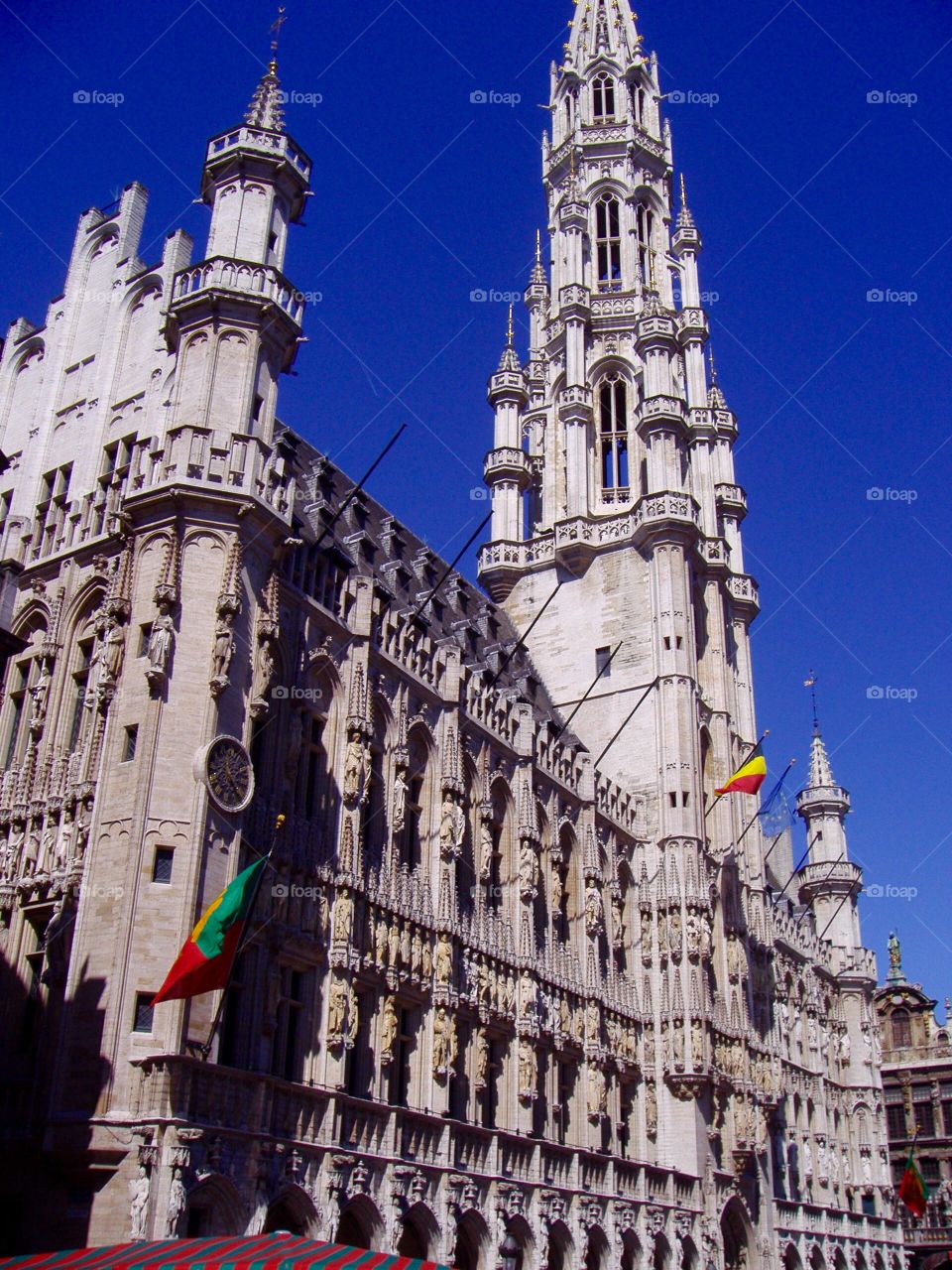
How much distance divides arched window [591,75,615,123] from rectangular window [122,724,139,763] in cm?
5155

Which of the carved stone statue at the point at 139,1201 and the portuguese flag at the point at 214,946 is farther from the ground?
the portuguese flag at the point at 214,946

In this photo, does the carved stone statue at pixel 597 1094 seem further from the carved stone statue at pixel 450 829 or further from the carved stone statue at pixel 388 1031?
the carved stone statue at pixel 388 1031

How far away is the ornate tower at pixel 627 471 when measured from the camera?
1994 inches

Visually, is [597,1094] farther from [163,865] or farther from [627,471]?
[627,471]

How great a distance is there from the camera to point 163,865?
989 inches

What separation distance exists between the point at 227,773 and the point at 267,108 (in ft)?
58.3

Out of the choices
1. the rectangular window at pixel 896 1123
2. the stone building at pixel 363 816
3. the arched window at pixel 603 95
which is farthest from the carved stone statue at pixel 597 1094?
the arched window at pixel 603 95

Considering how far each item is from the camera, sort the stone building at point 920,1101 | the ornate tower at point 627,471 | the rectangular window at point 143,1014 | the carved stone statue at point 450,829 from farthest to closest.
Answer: the stone building at point 920,1101 < the ornate tower at point 627,471 < the carved stone statue at point 450,829 < the rectangular window at point 143,1014

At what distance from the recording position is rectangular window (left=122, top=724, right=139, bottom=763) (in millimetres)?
26266

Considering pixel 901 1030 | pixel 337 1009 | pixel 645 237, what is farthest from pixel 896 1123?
pixel 337 1009

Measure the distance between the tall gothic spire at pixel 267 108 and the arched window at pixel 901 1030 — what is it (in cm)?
7068

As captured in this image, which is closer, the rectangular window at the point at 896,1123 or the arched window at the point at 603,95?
the arched window at the point at 603,95

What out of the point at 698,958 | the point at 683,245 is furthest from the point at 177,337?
the point at 683,245

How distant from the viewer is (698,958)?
1779 inches
